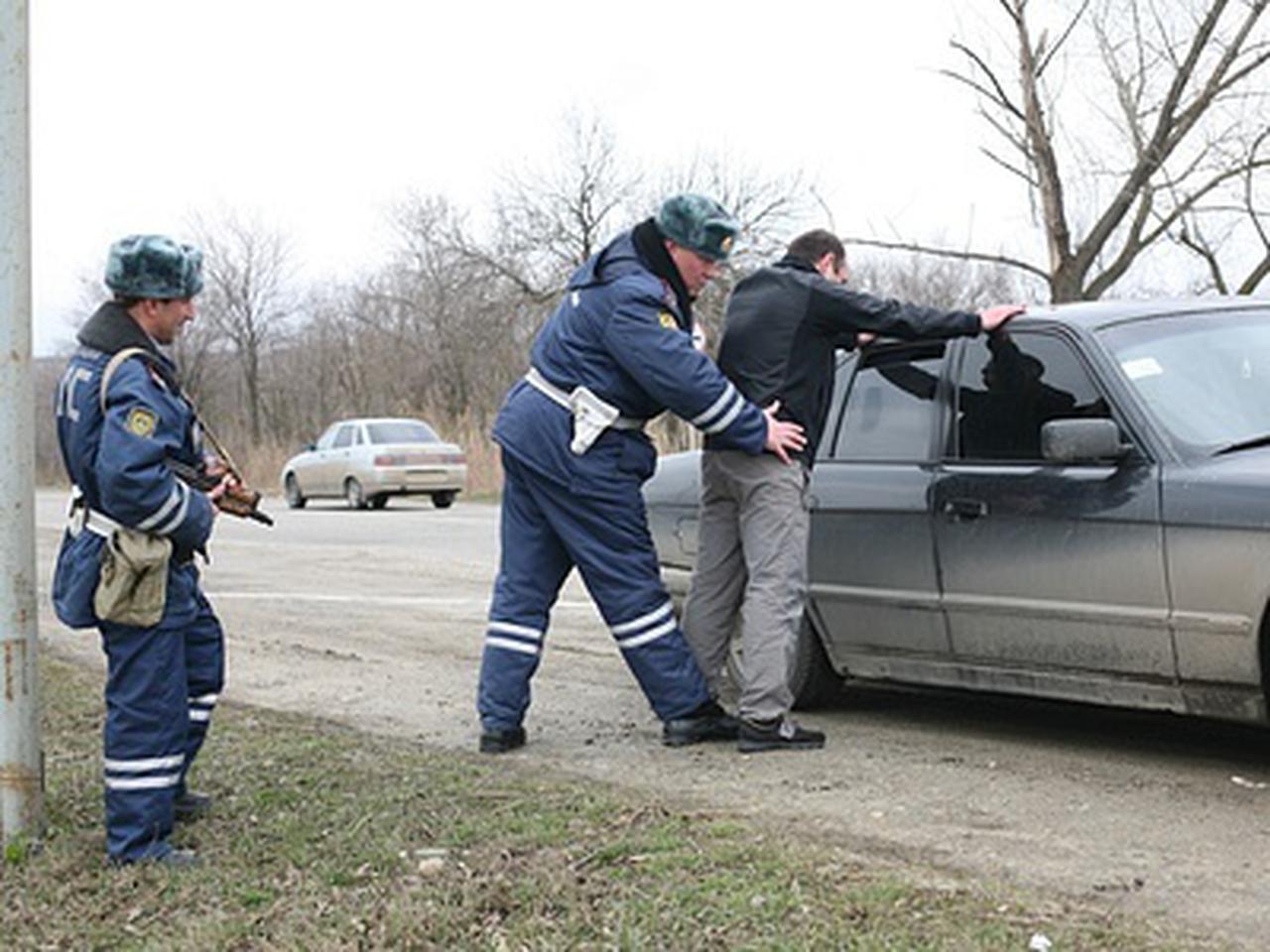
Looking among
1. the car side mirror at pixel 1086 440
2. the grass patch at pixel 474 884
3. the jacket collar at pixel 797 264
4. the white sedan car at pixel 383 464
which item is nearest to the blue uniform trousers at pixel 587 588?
the grass patch at pixel 474 884

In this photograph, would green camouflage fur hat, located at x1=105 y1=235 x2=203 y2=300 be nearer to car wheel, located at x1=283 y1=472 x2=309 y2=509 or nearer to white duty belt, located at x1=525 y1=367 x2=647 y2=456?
white duty belt, located at x1=525 y1=367 x2=647 y2=456

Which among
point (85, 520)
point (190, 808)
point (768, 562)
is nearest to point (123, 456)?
point (85, 520)

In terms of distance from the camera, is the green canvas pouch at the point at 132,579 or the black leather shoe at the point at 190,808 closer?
the green canvas pouch at the point at 132,579

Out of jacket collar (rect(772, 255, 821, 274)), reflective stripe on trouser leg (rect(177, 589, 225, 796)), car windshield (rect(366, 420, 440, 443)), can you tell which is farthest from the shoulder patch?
car windshield (rect(366, 420, 440, 443))

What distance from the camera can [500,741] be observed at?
21.3ft

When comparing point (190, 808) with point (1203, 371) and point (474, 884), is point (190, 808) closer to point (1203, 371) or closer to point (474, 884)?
point (474, 884)

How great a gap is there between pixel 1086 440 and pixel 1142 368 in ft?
1.46

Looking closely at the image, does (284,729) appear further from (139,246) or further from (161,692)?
(139,246)

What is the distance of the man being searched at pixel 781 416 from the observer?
6250mm

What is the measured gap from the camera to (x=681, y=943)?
3.98m

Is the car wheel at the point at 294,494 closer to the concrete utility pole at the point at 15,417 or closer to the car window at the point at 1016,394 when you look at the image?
the car window at the point at 1016,394

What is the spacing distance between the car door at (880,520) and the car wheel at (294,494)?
23935 millimetres

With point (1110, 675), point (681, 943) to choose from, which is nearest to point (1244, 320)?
point (1110, 675)

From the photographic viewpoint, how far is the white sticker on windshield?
5.88 m
